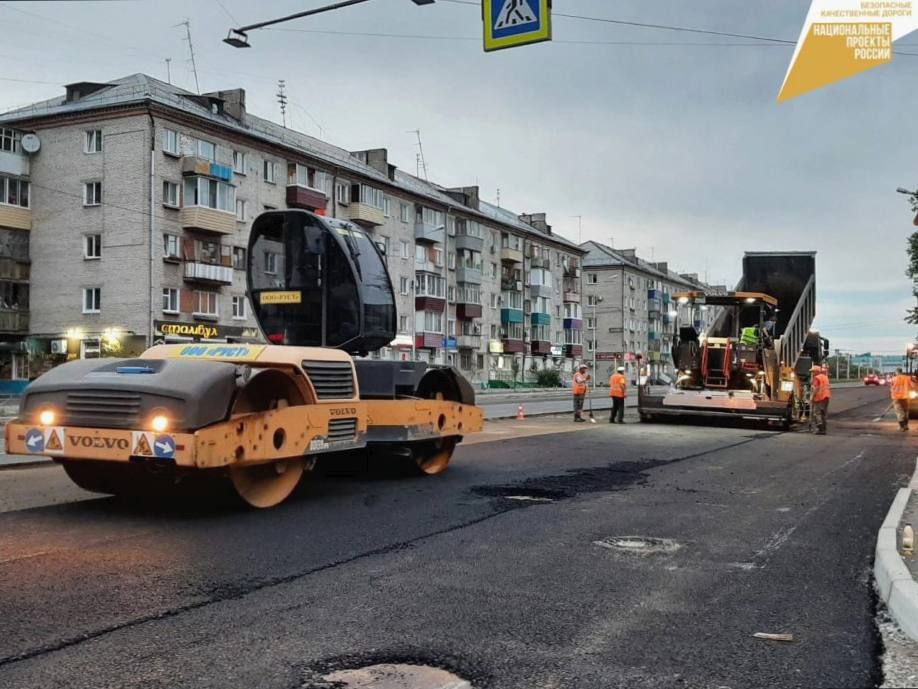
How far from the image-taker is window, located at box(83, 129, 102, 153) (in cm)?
4063

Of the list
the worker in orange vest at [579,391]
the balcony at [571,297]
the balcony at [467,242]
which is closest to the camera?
the worker in orange vest at [579,391]

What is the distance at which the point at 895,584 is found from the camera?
17.5 feet

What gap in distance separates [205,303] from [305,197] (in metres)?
9.21

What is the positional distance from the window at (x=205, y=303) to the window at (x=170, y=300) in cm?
107

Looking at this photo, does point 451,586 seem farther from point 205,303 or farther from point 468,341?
point 468,341

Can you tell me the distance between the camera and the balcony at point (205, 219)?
41.1 meters

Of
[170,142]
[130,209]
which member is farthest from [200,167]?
[130,209]

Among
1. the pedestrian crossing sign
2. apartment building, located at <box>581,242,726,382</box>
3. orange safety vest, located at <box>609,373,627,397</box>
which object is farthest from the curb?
apartment building, located at <box>581,242,726,382</box>

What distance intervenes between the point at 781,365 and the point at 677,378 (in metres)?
2.54

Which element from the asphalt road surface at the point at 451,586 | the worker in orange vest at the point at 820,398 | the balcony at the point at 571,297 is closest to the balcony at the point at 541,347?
the balcony at the point at 571,297

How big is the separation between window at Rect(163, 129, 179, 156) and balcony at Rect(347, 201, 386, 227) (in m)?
13.4

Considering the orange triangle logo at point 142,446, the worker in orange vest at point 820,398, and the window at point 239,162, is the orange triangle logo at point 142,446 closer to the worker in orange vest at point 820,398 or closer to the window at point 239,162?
the worker in orange vest at point 820,398

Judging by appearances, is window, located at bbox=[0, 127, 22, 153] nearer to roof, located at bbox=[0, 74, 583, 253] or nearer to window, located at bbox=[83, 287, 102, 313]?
roof, located at bbox=[0, 74, 583, 253]

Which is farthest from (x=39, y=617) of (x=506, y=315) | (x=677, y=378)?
(x=506, y=315)
